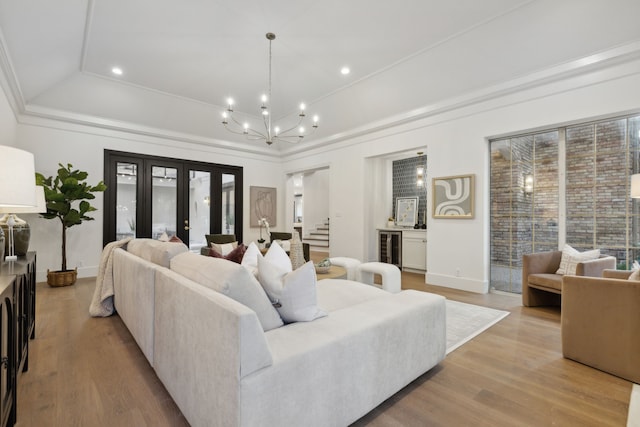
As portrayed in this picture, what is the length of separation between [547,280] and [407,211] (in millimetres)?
→ 3645

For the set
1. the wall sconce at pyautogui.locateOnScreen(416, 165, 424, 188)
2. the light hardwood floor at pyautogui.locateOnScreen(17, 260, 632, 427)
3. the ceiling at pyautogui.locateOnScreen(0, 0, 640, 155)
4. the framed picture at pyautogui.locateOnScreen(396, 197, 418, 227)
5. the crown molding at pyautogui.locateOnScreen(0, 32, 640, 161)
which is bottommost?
the light hardwood floor at pyautogui.locateOnScreen(17, 260, 632, 427)

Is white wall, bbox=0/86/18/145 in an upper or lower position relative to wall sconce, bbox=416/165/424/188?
upper

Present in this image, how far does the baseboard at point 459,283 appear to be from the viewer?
4.34 m

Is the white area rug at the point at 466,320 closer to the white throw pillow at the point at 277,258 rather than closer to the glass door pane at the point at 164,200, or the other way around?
the white throw pillow at the point at 277,258

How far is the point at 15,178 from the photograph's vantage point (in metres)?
1.60

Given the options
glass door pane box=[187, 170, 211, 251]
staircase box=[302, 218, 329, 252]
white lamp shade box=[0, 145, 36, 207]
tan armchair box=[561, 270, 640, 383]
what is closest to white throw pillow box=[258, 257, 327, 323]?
white lamp shade box=[0, 145, 36, 207]

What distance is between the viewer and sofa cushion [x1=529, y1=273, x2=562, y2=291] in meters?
3.32

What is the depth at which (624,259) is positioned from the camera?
345 centimetres

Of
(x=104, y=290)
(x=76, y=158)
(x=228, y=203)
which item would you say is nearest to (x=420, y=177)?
(x=228, y=203)

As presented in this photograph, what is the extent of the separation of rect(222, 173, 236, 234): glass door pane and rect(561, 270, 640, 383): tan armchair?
6.50 m

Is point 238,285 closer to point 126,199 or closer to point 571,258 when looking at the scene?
point 571,258

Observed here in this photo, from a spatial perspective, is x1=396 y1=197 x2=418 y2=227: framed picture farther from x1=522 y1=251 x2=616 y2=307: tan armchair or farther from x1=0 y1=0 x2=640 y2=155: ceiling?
x1=522 y1=251 x2=616 y2=307: tan armchair

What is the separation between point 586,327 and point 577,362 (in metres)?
0.29

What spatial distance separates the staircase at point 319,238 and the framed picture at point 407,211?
9.74 feet
